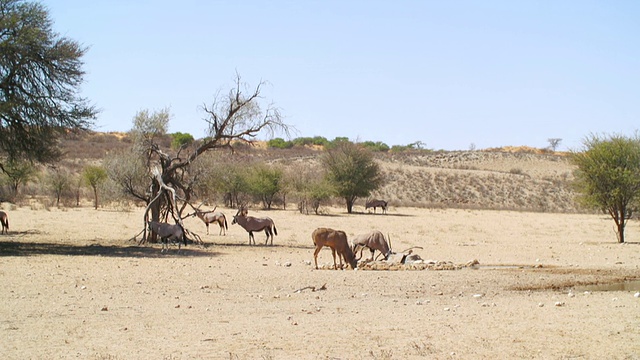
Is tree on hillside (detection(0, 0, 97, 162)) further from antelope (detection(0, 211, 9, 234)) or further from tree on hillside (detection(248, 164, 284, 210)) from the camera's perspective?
tree on hillside (detection(248, 164, 284, 210))

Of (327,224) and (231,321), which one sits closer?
(231,321)

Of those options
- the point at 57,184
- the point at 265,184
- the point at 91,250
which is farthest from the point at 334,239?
the point at 57,184

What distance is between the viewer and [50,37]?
23.8 metres

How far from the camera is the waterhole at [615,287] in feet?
53.2

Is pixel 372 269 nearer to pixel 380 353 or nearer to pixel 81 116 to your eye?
pixel 380 353

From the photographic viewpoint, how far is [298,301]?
13.7 metres

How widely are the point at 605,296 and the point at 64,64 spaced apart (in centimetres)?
1914

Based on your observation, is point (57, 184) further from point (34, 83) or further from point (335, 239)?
point (335, 239)

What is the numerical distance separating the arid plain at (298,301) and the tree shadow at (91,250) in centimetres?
6

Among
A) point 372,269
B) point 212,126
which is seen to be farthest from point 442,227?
point 372,269

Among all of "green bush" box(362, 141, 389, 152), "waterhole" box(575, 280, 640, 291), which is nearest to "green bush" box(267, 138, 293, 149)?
"green bush" box(362, 141, 389, 152)

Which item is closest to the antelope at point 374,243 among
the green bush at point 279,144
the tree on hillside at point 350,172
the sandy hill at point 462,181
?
the tree on hillside at point 350,172

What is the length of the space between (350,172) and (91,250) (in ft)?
115

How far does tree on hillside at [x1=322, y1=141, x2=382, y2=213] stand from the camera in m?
54.9
